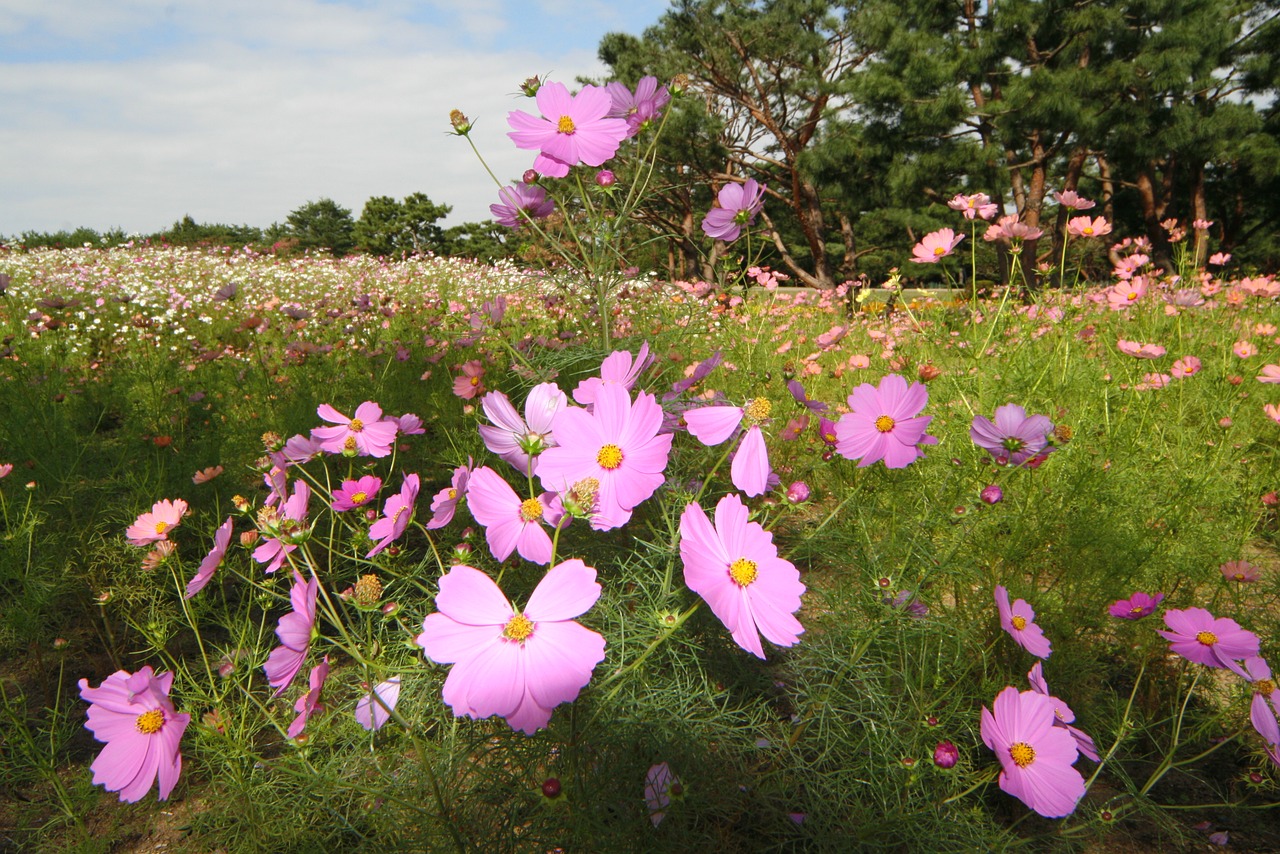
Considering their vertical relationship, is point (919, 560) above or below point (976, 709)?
above

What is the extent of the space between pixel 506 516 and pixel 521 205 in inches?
26.3

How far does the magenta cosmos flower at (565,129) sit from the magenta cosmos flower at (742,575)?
0.56 metres

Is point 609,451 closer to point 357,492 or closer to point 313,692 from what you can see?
point 313,692

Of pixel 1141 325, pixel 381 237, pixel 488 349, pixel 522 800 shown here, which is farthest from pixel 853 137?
pixel 381 237

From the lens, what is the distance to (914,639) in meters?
1.06

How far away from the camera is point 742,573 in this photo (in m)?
0.62

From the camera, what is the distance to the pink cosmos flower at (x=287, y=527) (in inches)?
26.3

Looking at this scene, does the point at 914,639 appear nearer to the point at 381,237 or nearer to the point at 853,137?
the point at 853,137

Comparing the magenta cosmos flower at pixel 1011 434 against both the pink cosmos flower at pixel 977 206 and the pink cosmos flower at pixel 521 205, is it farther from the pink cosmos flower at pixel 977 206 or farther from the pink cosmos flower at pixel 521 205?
the pink cosmos flower at pixel 977 206

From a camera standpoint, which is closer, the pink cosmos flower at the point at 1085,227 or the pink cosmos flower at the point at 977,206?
the pink cosmos flower at the point at 977,206

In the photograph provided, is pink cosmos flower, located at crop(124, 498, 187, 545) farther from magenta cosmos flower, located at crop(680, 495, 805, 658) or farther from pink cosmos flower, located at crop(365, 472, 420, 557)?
magenta cosmos flower, located at crop(680, 495, 805, 658)

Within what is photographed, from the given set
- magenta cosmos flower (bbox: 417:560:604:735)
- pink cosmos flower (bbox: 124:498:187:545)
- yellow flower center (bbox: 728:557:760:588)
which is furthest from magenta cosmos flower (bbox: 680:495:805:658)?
pink cosmos flower (bbox: 124:498:187:545)

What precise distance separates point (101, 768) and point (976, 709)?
3.76 ft

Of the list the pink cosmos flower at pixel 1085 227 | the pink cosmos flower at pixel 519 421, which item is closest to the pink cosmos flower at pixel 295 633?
the pink cosmos flower at pixel 519 421
